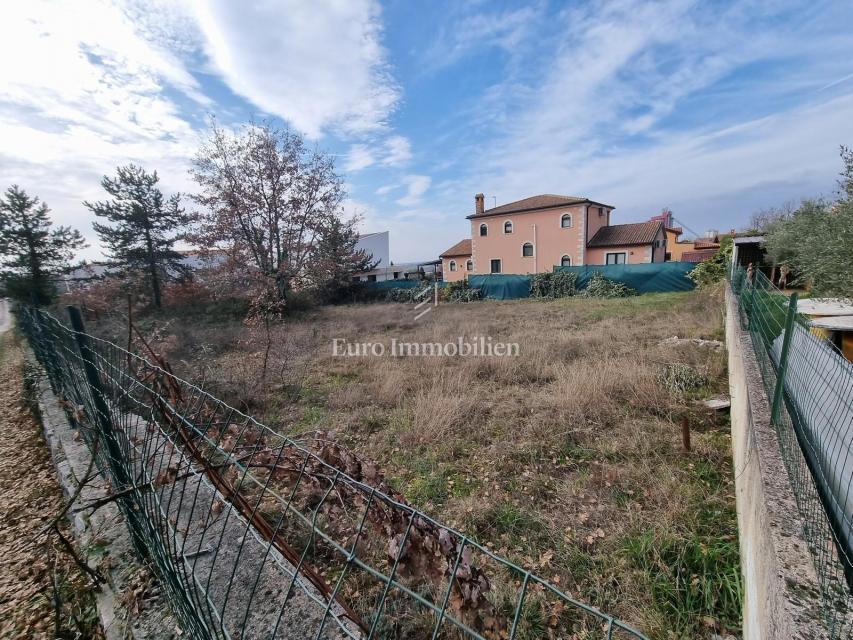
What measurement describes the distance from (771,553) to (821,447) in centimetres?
115

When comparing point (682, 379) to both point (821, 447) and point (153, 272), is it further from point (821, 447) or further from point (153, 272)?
point (153, 272)

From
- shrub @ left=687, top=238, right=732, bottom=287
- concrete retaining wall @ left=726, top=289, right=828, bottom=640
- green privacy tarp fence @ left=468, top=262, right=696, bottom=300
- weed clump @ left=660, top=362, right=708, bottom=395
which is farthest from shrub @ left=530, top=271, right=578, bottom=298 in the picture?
concrete retaining wall @ left=726, top=289, right=828, bottom=640

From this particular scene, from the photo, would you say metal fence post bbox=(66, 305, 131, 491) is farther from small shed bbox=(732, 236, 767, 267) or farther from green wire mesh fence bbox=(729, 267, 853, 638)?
small shed bbox=(732, 236, 767, 267)

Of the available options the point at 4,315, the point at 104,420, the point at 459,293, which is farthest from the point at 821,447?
the point at 4,315

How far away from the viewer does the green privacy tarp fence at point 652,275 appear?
53.3ft

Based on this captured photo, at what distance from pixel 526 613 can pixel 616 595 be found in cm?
52

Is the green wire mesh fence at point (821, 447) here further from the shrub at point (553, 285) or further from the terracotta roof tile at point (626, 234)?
the terracotta roof tile at point (626, 234)

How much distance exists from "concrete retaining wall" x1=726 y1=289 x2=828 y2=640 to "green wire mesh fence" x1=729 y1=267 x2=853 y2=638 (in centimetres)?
3

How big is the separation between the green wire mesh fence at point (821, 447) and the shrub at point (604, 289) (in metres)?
15.1

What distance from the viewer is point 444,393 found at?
15.2 feet

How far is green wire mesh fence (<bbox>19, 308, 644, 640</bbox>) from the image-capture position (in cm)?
124

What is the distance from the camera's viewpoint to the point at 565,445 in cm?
329

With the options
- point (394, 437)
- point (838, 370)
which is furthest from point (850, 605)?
point (394, 437)

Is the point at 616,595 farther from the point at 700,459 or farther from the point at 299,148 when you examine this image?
the point at 299,148
